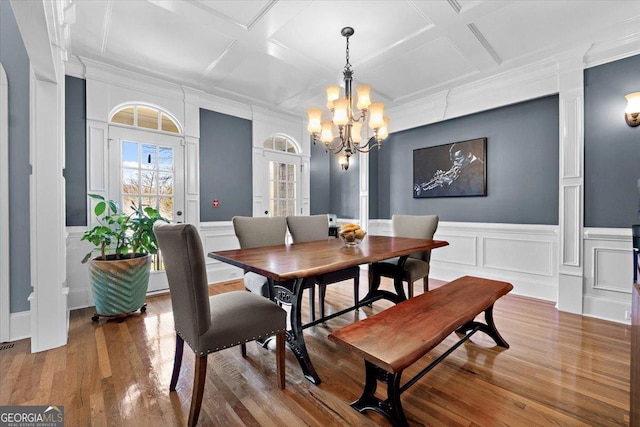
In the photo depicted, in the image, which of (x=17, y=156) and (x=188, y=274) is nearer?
(x=188, y=274)

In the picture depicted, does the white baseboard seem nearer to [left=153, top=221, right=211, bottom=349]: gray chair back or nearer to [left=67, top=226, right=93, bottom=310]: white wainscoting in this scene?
[left=67, top=226, right=93, bottom=310]: white wainscoting

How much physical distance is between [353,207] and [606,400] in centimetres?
394

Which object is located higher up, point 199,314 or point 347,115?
point 347,115

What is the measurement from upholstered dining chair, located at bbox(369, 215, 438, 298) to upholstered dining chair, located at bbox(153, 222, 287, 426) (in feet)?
4.89

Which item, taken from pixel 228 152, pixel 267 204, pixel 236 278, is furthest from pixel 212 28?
pixel 236 278

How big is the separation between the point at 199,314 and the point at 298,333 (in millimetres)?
745

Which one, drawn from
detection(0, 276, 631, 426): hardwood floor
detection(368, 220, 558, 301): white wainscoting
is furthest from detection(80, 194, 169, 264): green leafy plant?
detection(368, 220, 558, 301): white wainscoting

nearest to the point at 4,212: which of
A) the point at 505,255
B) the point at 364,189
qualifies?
the point at 364,189

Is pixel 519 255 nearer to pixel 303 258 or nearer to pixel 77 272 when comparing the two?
pixel 303 258

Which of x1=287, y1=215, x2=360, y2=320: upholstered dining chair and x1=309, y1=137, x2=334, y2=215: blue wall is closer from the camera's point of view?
→ x1=287, y1=215, x2=360, y2=320: upholstered dining chair

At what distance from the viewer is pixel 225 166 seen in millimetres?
4199

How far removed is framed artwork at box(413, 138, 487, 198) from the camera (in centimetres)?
383

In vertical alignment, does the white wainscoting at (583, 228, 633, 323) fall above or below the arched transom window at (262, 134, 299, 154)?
below

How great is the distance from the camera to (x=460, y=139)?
4.05 m
